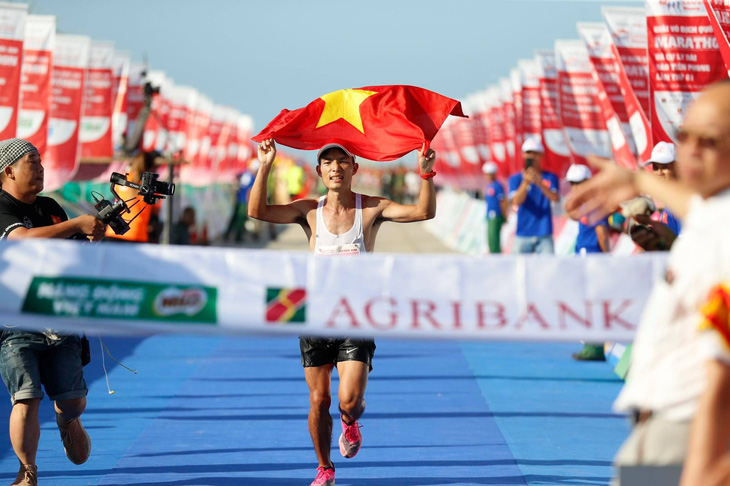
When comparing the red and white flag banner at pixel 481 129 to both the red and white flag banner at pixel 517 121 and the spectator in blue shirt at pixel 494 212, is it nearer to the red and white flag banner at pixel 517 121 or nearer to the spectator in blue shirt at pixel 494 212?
the red and white flag banner at pixel 517 121

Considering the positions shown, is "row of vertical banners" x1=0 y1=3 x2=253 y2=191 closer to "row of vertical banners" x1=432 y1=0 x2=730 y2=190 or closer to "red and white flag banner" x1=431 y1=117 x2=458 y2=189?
"row of vertical banners" x1=432 y1=0 x2=730 y2=190

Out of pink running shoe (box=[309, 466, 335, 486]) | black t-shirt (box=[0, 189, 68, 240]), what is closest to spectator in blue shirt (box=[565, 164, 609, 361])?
pink running shoe (box=[309, 466, 335, 486])

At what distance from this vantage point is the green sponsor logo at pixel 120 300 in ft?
12.7

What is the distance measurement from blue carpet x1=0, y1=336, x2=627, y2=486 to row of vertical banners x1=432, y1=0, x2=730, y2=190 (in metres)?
2.59

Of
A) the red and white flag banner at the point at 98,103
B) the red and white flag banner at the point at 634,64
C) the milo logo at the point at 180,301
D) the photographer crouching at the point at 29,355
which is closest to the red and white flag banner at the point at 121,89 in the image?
the red and white flag banner at the point at 98,103

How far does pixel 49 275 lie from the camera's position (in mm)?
3943

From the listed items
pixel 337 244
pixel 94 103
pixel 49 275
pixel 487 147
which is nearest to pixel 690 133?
pixel 49 275

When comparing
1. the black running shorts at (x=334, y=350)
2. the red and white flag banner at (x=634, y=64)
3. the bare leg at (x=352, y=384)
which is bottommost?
the bare leg at (x=352, y=384)

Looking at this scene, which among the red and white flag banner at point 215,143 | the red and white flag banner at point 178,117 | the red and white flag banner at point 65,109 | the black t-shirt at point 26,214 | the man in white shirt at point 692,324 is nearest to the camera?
the man in white shirt at point 692,324

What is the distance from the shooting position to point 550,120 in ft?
61.4

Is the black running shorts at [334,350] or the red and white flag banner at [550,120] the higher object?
the red and white flag banner at [550,120]

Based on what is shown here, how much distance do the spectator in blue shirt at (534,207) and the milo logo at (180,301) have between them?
9.14 metres

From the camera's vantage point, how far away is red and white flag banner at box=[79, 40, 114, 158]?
18688mm

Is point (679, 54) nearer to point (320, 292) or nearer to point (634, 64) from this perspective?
point (634, 64)
